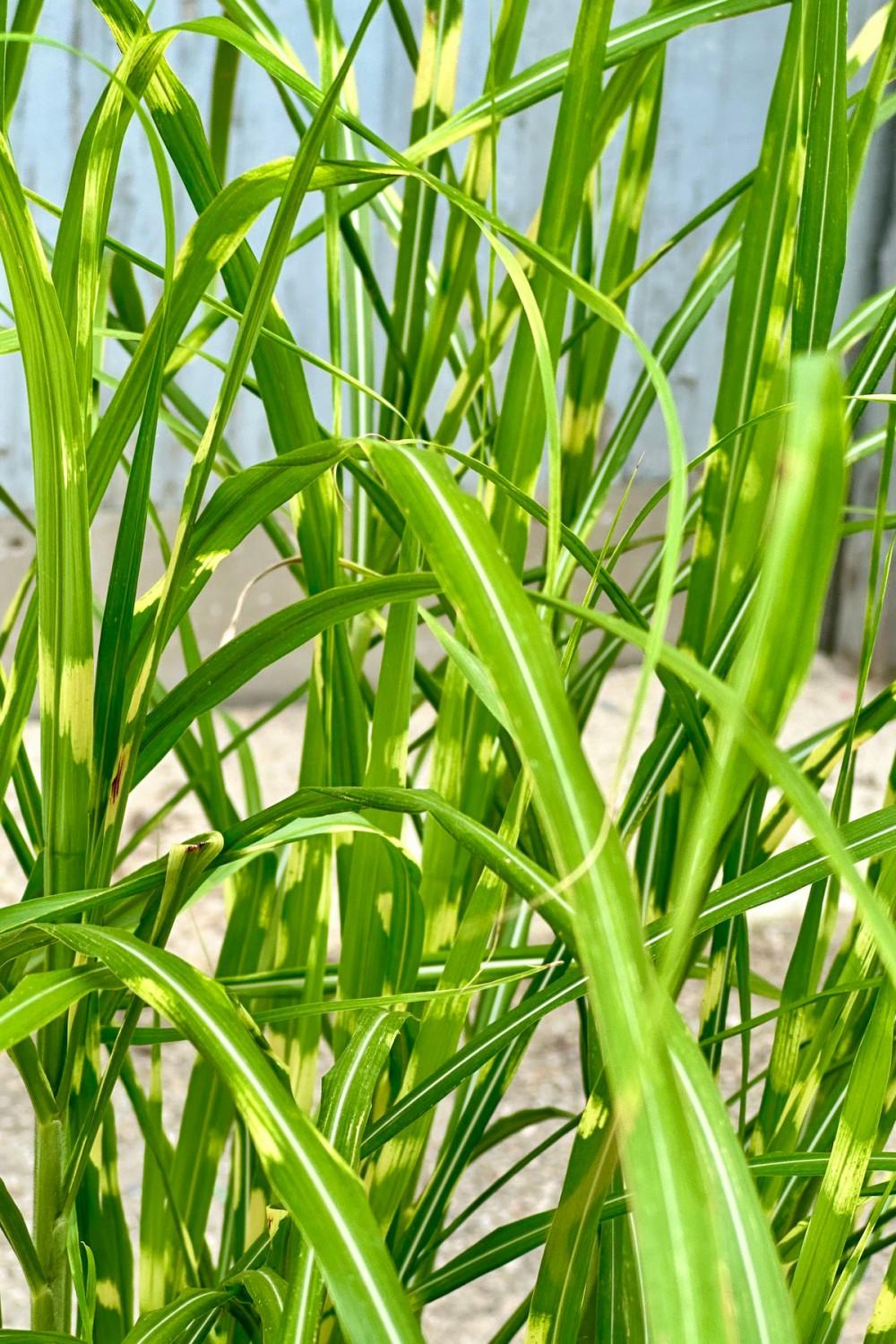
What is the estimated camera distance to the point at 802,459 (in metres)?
0.12

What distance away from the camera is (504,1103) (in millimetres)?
991

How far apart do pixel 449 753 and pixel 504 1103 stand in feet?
2.29

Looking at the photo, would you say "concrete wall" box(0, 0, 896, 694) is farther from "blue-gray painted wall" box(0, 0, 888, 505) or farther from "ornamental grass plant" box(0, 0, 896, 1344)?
"ornamental grass plant" box(0, 0, 896, 1344)

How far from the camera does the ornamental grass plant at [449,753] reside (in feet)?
0.51

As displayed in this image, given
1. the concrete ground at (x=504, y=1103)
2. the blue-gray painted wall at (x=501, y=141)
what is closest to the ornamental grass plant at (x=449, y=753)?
the concrete ground at (x=504, y=1103)

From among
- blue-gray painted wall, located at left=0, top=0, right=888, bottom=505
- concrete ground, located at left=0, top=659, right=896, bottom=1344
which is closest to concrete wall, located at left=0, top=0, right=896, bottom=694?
blue-gray painted wall, located at left=0, top=0, right=888, bottom=505

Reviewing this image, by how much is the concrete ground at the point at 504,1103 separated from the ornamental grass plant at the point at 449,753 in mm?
123

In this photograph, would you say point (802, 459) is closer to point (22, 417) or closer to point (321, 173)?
point (321, 173)

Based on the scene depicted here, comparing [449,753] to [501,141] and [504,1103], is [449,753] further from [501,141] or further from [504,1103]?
[501,141]

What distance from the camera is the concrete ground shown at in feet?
2.52

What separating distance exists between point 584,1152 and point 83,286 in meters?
0.20

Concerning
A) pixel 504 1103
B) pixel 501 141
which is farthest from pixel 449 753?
pixel 501 141

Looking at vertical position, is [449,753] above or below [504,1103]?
above

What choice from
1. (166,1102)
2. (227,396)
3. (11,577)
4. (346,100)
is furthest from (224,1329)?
(11,577)
